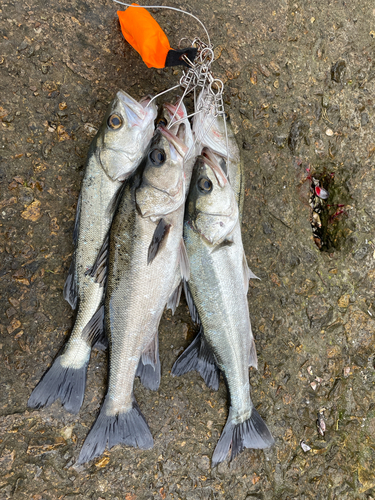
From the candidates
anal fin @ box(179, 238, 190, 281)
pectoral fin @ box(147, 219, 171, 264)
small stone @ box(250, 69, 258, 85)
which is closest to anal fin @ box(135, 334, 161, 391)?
anal fin @ box(179, 238, 190, 281)

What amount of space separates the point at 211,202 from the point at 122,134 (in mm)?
938

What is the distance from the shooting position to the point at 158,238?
112 inches

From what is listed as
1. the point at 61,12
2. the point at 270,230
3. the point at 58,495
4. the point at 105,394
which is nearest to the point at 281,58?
the point at 270,230

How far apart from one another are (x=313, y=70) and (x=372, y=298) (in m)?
2.77

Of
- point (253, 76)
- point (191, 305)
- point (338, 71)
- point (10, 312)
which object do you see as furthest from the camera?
point (338, 71)

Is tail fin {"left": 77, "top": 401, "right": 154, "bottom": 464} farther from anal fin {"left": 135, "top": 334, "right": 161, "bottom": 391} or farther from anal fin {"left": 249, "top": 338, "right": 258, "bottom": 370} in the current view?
anal fin {"left": 249, "top": 338, "right": 258, "bottom": 370}

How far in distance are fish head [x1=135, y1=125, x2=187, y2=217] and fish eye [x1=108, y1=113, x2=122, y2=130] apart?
325 mm

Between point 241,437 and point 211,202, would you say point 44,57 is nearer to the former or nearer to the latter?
point 211,202

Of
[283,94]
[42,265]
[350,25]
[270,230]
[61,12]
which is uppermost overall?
[350,25]

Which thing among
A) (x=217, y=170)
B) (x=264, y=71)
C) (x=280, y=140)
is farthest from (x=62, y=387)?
(x=264, y=71)

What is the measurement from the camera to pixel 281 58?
3.91 metres

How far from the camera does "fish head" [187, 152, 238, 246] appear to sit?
9.76 ft

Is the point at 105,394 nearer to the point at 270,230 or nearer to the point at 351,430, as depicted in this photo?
the point at 270,230

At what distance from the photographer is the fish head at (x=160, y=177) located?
2.84 metres
